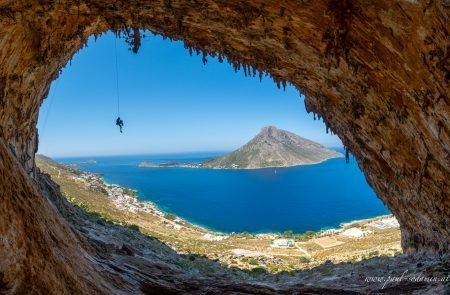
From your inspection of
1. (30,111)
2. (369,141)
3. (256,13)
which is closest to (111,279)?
(30,111)

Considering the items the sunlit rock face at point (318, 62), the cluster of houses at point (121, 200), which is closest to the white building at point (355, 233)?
the cluster of houses at point (121, 200)

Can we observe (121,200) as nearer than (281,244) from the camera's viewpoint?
No

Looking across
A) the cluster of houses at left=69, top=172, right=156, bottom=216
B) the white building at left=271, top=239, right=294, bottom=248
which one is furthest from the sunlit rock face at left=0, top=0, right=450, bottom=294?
Answer: the cluster of houses at left=69, top=172, right=156, bottom=216

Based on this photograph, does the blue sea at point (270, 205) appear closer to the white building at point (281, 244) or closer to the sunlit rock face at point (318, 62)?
the white building at point (281, 244)

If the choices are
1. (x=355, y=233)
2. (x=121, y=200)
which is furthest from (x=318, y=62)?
(x=121, y=200)

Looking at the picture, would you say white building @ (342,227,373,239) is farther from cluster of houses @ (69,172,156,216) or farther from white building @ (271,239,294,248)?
cluster of houses @ (69,172,156,216)

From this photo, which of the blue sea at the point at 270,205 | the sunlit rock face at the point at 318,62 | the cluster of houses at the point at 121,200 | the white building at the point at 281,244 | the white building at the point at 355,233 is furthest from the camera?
the blue sea at the point at 270,205

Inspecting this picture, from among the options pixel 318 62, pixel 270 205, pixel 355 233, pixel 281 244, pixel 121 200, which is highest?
pixel 318 62

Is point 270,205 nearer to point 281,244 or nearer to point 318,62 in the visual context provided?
point 281,244
